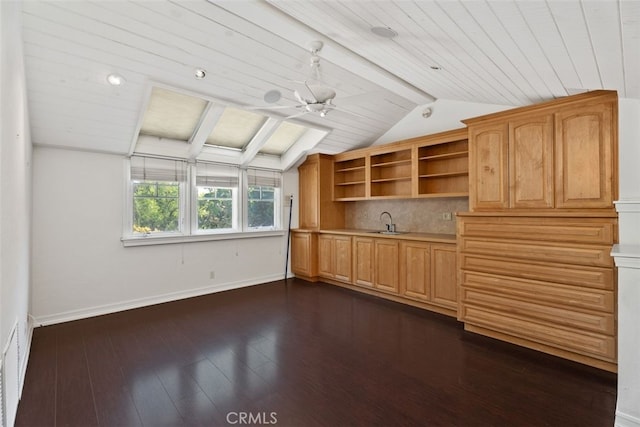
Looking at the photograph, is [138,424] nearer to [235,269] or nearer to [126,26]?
[126,26]

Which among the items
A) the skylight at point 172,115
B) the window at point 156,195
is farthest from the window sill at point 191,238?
the skylight at point 172,115

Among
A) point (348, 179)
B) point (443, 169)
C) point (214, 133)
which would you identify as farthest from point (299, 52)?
point (348, 179)

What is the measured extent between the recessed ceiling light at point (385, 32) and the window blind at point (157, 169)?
3.55 metres

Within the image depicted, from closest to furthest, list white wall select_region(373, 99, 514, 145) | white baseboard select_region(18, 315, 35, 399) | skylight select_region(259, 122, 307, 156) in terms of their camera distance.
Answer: white baseboard select_region(18, 315, 35, 399) < white wall select_region(373, 99, 514, 145) < skylight select_region(259, 122, 307, 156)

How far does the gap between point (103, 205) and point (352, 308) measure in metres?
3.58

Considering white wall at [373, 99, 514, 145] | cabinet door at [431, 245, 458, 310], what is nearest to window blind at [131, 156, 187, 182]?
white wall at [373, 99, 514, 145]

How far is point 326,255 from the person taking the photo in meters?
5.71

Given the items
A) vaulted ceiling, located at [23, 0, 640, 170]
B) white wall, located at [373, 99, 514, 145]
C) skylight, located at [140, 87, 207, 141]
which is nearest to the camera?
vaulted ceiling, located at [23, 0, 640, 170]

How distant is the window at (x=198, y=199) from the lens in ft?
14.8

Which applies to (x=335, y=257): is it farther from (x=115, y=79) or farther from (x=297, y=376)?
(x=115, y=79)

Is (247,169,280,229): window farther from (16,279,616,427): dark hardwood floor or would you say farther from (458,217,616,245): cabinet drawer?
(458,217,616,245): cabinet drawer

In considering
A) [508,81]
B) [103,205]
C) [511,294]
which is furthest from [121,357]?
[508,81]

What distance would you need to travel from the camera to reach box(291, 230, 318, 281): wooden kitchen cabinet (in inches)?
229

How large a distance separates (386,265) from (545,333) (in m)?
2.12
